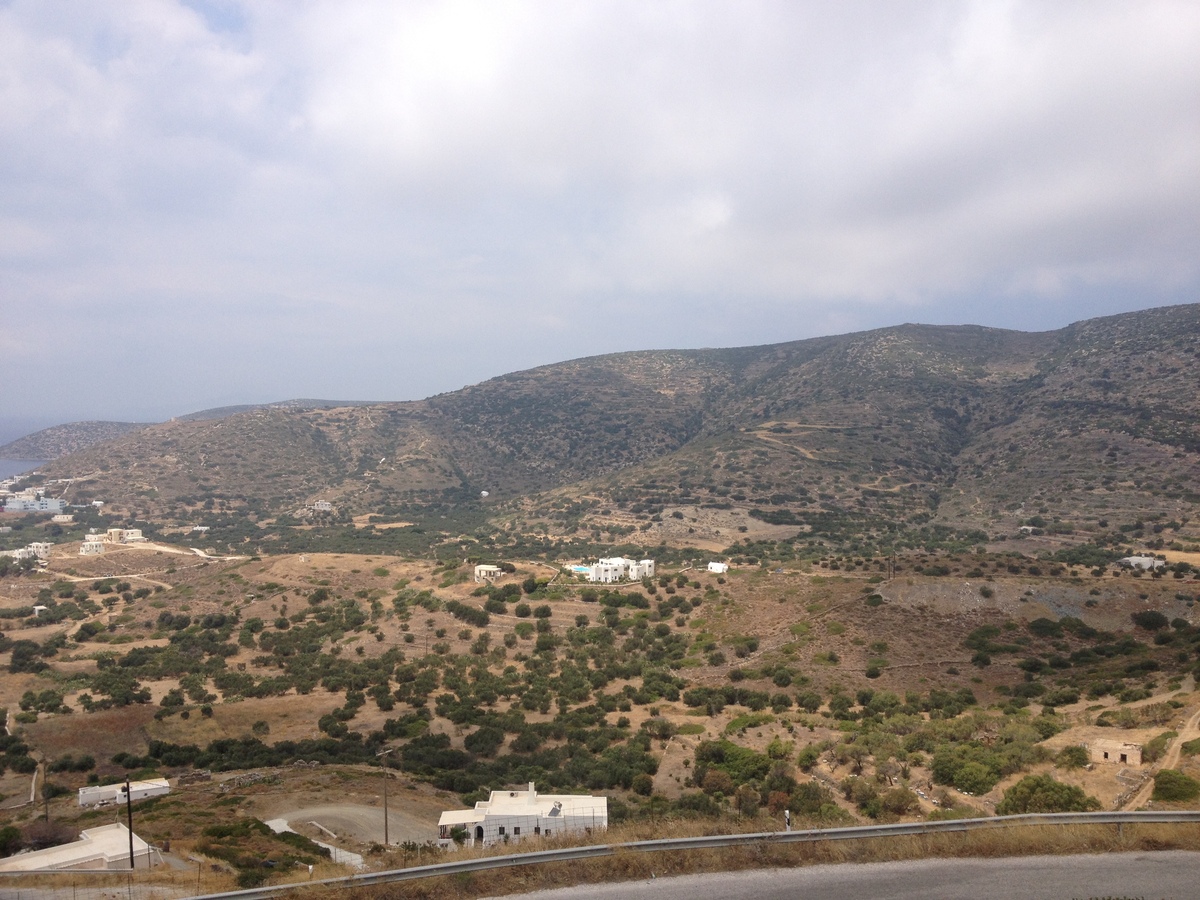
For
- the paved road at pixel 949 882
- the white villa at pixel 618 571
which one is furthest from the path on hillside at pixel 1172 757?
the white villa at pixel 618 571

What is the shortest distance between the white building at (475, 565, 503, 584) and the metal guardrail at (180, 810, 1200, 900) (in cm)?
3672

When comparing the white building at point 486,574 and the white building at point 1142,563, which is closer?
the white building at point 1142,563

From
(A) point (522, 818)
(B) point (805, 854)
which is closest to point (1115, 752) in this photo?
(B) point (805, 854)

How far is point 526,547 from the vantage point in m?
62.9

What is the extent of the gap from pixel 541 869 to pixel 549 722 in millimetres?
18755

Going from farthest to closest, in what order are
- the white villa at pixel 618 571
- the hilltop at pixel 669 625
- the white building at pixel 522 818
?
the white villa at pixel 618 571
the hilltop at pixel 669 625
the white building at pixel 522 818

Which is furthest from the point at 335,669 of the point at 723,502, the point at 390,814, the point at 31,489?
the point at 31,489

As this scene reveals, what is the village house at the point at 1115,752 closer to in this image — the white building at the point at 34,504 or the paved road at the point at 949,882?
the paved road at the point at 949,882

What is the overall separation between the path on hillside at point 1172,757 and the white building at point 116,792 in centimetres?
2441

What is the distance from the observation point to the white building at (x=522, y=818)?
16109mm

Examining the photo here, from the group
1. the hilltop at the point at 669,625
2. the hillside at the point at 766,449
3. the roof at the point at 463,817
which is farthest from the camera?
the hillside at the point at 766,449

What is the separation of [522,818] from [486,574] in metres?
29.8

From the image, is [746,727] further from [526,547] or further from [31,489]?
[31,489]

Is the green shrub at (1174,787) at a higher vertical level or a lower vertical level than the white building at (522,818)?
higher
